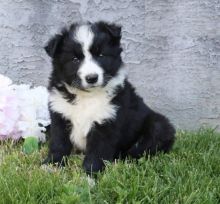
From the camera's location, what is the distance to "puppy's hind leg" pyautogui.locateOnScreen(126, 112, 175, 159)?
178 inches

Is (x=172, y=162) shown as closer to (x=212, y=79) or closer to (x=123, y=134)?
(x=123, y=134)

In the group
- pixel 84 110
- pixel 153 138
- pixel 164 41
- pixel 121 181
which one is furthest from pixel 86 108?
pixel 164 41

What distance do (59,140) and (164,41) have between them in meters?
1.97

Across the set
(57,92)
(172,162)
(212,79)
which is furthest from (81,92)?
(212,79)

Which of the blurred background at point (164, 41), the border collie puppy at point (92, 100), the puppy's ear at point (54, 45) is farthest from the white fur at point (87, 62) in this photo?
the blurred background at point (164, 41)

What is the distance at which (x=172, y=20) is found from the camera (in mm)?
5809

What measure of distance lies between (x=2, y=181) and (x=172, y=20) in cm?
289

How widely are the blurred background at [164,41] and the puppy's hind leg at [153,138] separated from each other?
1195mm

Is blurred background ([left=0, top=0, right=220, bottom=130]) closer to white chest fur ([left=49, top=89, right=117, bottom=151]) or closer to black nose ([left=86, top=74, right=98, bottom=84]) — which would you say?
white chest fur ([left=49, top=89, right=117, bottom=151])

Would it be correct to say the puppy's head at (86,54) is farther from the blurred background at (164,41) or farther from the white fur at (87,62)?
the blurred background at (164,41)

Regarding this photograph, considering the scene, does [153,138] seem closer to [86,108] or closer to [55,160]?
[86,108]

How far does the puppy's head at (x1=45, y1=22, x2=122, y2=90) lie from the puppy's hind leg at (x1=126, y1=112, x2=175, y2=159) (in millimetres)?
586

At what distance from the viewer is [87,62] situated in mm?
4066

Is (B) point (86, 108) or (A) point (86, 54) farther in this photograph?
(B) point (86, 108)
